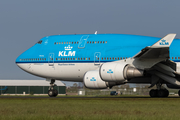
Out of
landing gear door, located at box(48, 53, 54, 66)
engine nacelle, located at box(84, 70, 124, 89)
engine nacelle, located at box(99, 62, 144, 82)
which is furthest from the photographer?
landing gear door, located at box(48, 53, 54, 66)

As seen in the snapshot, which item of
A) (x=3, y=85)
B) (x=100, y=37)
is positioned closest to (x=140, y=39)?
(x=100, y=37)

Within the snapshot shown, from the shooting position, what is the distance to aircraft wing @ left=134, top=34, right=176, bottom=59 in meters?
22.1

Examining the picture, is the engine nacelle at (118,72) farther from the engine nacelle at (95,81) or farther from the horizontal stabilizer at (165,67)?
the horizontal stabilizer at (165,67)

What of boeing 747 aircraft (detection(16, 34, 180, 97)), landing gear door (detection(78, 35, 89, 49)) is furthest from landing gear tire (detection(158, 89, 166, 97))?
landing gear door (detection(78, 35, 89, 49))

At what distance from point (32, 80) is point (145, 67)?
6049 cm

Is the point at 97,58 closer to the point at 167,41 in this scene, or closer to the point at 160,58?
the point at 160,58

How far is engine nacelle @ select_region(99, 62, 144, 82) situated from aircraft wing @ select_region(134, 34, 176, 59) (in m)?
1.26

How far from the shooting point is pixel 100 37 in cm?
2859

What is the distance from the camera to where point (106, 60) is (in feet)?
89.1

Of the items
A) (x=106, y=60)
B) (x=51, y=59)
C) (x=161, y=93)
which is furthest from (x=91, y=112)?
(x=51, y=59)

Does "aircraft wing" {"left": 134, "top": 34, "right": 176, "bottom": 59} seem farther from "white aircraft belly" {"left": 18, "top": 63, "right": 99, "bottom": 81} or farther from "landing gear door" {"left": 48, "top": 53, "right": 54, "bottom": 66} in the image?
"landing gear door" {"left": 48, "top": 53, "right": 54, "bottom": 66}

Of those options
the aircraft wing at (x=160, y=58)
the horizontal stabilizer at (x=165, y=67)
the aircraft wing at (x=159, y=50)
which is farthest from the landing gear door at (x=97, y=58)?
the horizontal stabilizer at (x=165, y=67)

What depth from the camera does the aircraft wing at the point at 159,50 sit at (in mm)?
22109

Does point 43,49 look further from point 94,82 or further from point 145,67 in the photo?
point 145,67
